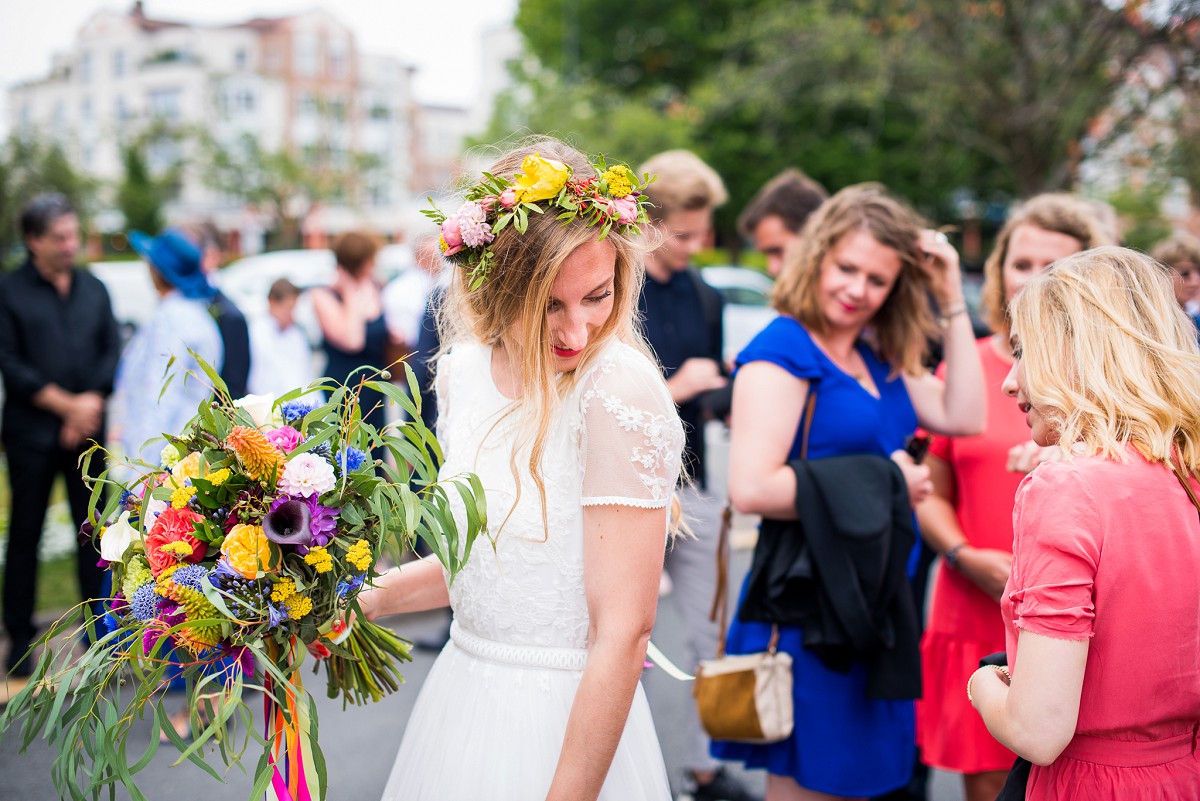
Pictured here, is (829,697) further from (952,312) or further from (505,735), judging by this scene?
(952,312)

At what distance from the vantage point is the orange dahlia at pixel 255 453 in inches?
65.4

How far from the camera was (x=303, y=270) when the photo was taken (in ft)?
62.4

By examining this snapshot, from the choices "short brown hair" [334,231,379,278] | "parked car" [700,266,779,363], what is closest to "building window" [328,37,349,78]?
"parked car" [700,266,779,363]

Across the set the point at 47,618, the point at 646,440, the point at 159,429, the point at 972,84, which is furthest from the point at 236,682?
the point at 972,84

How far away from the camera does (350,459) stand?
1.74m

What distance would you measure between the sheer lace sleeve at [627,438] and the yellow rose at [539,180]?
13.8 inches

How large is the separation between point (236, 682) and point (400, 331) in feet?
17.9

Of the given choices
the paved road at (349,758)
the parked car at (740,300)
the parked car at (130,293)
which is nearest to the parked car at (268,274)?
the parked car at (130,293)

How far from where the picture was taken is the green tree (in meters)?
39.1

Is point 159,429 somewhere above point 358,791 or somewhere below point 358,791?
above

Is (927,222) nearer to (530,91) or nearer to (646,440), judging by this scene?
(646,440)

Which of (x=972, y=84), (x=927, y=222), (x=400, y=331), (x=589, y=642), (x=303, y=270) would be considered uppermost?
(x=972, y=84)

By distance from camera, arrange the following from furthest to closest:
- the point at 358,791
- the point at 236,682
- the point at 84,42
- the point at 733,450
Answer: the point at 84,42, the point at 358,791, the point at 733,450, the point at 236,682

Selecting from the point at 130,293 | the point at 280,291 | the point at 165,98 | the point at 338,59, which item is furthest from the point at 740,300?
the point at 338,59
